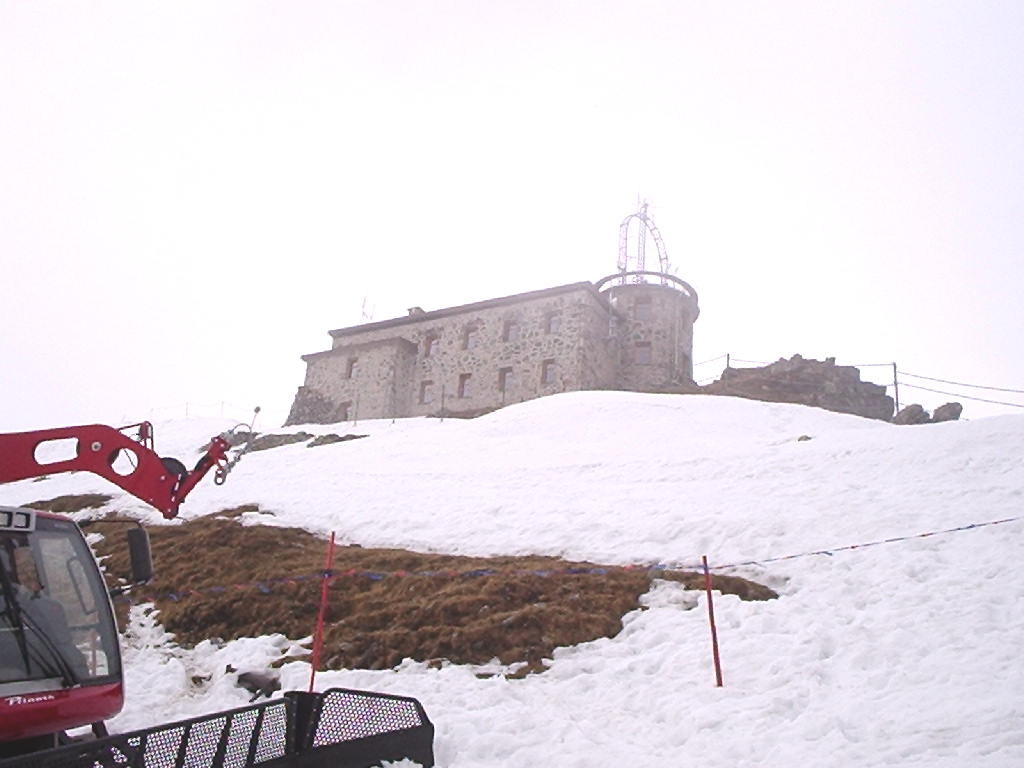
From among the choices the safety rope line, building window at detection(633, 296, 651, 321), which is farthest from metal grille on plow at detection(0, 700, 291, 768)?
building window at detection(633, 296, 651, 321)

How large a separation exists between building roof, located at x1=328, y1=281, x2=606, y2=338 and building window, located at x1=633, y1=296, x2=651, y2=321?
2.10 m

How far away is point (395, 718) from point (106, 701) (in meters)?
2.14

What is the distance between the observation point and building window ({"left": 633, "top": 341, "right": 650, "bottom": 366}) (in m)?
39.2

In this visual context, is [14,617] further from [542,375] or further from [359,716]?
[542,375]

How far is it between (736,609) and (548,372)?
94.9 feet

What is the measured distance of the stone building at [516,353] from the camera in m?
37.4

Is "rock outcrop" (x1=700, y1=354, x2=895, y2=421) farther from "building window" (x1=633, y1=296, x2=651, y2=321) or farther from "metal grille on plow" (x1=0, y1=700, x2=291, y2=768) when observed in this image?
"metal grille on plow" (x1=0, y1=700, x2=291, y2=768)

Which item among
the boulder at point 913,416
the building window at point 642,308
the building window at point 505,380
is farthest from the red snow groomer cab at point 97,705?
the building window at point 642,308

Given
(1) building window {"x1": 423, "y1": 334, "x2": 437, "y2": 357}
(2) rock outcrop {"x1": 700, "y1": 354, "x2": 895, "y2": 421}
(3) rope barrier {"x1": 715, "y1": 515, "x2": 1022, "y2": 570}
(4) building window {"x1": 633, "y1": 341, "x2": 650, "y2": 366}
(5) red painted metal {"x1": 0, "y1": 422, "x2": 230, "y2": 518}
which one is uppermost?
(1) building window {"x1": 423, "y1": 334, "x2": 437, "y2": 357}

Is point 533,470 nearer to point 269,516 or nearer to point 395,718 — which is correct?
point 269,516

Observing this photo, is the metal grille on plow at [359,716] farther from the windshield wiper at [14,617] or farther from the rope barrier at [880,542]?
the rope barrier at [880,542]

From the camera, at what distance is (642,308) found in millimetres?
40188

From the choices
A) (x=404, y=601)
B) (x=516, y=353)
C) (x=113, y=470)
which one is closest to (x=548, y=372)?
(x=516, y=353)

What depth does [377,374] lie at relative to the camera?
1640 inches
